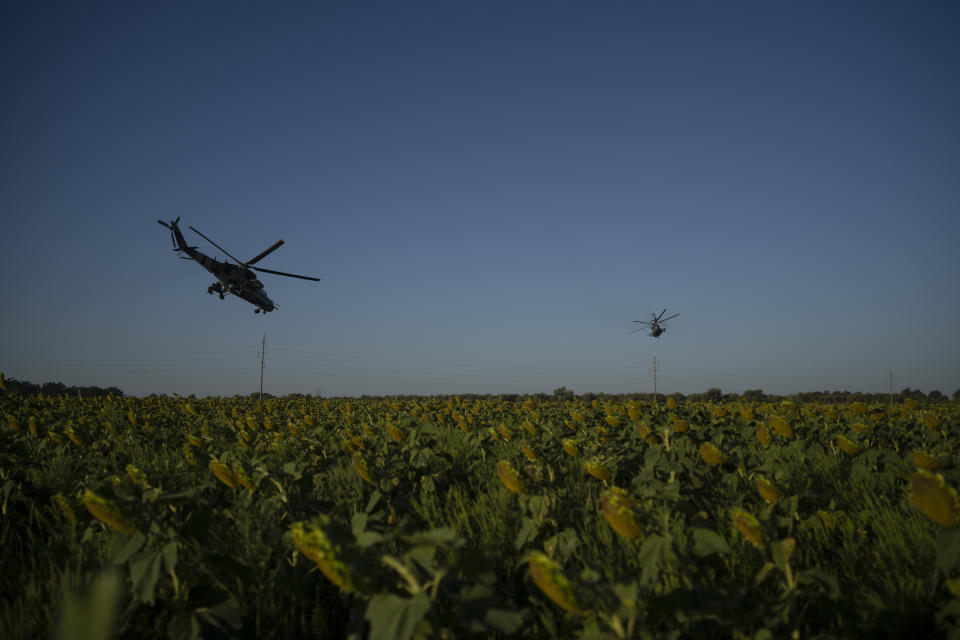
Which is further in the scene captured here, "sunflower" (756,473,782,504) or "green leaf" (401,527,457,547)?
"sunflower" (756,473,782,504)

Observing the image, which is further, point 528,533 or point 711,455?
point 711,455

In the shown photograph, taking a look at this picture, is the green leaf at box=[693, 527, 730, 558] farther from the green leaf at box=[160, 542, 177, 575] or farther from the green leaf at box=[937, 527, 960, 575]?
the green leaf at box=[160, 542, 177, 575]

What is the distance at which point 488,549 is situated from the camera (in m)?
2.61

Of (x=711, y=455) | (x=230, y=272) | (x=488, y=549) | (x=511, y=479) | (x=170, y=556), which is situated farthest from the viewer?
(x=230, y=272)

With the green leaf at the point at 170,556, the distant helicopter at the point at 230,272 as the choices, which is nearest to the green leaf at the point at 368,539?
the green leaf at the point at 170,556

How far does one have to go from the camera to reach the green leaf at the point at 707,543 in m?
1.79

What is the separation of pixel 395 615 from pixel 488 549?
4.77 ft

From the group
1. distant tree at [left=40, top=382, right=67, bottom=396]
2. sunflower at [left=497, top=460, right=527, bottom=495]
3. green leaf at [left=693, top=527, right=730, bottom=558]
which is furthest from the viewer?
distant tree at [left=40, top=382, right=67, bottom=396]

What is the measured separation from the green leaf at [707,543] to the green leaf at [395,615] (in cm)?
122

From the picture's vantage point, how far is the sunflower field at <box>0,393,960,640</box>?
4.64ft

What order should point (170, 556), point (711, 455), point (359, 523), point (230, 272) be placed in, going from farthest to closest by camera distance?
point (230, 272)
point (711, 455)
point (170, 556)
point (359, 523)

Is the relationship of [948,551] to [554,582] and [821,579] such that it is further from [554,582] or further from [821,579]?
[554,582]

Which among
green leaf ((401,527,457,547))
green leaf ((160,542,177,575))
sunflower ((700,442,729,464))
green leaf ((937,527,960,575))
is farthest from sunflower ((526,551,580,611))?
sunflower ((700,442,729,464))

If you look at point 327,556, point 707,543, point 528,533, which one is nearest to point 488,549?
point 528,533
